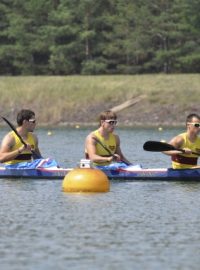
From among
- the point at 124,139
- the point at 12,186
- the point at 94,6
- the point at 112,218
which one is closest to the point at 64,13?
the point at 94,6

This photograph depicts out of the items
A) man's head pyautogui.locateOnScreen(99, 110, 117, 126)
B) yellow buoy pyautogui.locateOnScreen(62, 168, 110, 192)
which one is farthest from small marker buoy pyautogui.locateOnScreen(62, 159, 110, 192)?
man's head pyautogui.locateOnScreen(99, 110, 117, 126)

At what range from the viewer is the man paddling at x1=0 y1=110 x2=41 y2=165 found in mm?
26719

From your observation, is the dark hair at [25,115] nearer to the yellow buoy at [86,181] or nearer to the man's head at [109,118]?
the man's head at [109,118]

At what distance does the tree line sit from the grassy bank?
9.21 ft

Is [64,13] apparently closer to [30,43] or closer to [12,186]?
[30,43]

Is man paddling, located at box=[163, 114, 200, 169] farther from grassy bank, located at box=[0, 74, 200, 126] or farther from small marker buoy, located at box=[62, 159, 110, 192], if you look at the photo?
grassy bank, located at box=[0, 74, 200, 126]

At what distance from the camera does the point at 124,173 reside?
27.0 metres

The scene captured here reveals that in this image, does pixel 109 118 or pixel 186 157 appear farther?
pixel 186 157

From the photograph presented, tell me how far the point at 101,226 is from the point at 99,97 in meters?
55.1

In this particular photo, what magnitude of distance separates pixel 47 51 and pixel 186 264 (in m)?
68.1

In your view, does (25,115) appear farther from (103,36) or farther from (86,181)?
(103,36)

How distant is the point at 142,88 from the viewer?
246 feet

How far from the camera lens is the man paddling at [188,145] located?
26427 millimetres

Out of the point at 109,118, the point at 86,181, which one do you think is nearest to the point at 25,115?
the point at 109,118
